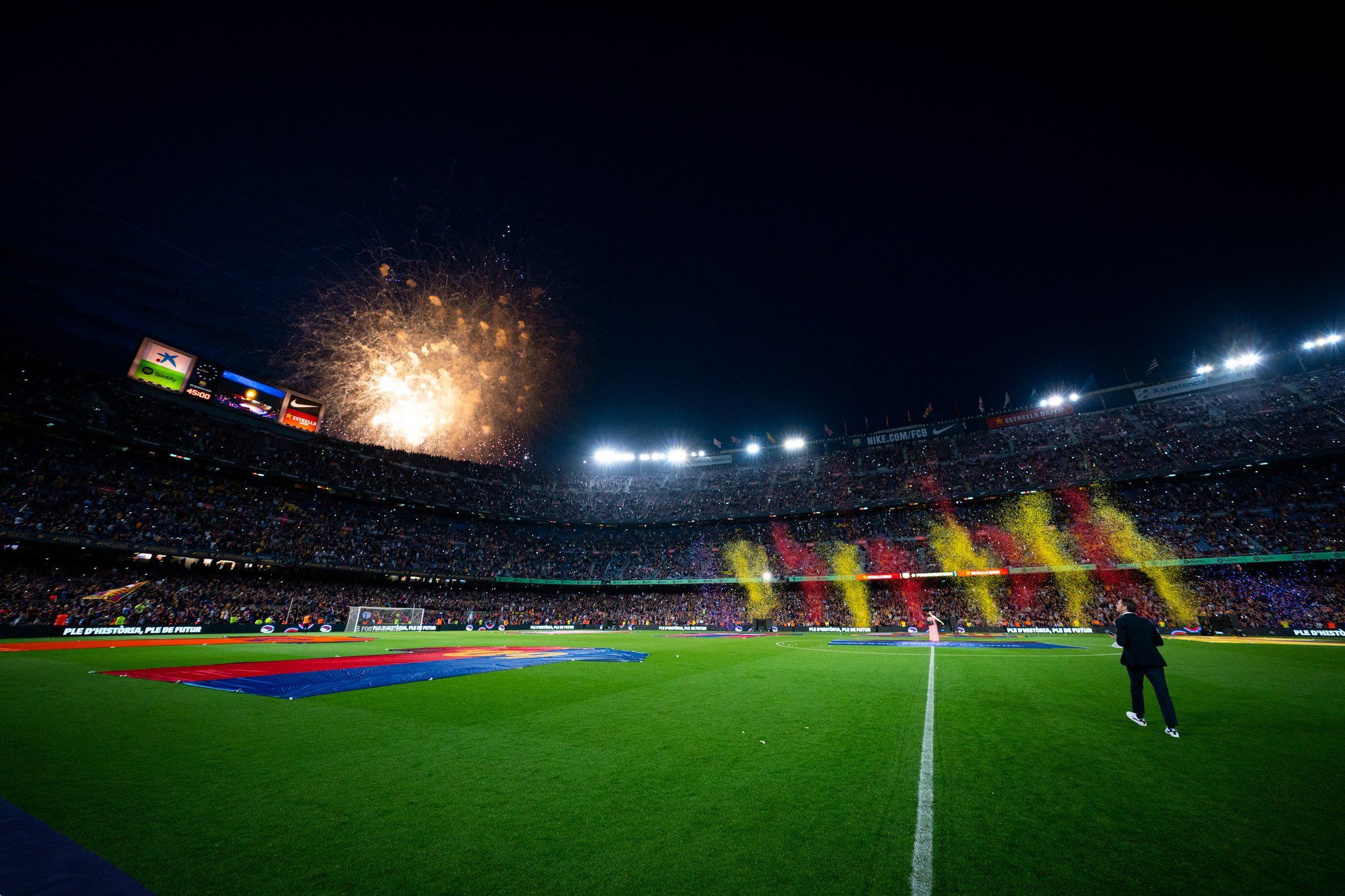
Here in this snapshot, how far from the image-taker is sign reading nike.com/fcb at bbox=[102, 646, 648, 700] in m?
9.70

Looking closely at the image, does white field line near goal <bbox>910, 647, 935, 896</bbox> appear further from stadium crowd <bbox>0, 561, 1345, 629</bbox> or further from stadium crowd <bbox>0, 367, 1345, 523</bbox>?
stadium crowd <bbox>0, 367, 1345, 523</bbox>

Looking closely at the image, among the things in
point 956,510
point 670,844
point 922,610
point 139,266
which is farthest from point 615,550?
point 670,844

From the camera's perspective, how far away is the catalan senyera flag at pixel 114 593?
27972 mm

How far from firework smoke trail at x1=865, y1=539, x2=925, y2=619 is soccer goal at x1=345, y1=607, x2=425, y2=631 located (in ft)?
124

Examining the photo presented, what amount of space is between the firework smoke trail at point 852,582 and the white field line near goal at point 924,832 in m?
38.9

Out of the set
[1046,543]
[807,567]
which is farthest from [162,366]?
[1046,543]

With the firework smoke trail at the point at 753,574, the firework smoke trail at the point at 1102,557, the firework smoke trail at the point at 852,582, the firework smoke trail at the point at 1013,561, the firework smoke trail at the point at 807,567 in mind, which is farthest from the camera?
the firework smoke trail at the point at 753,574

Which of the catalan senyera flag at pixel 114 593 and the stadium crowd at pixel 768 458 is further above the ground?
the stadium crowd at pixel 768 458

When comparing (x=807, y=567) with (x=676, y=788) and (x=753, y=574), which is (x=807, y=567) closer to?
(x=753, y=574)

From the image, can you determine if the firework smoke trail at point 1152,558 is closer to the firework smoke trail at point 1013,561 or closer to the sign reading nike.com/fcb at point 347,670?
the firework smoke trail at point 1013,561

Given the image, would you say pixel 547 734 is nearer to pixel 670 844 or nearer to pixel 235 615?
pixel 670 844

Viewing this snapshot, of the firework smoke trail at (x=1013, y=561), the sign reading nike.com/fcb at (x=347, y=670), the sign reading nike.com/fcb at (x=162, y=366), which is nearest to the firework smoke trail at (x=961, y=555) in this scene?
the firework smoke trail at (x=1013, y=561)

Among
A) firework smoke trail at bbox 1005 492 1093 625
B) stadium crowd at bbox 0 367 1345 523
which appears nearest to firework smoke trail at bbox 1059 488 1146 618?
firework smoke trail at bbox 1005 492 1093 625

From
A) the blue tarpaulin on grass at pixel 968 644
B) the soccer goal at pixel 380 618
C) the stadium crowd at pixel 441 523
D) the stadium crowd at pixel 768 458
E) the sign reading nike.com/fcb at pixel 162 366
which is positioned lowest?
the blue tarpaulin on grass at pixel 968 644
